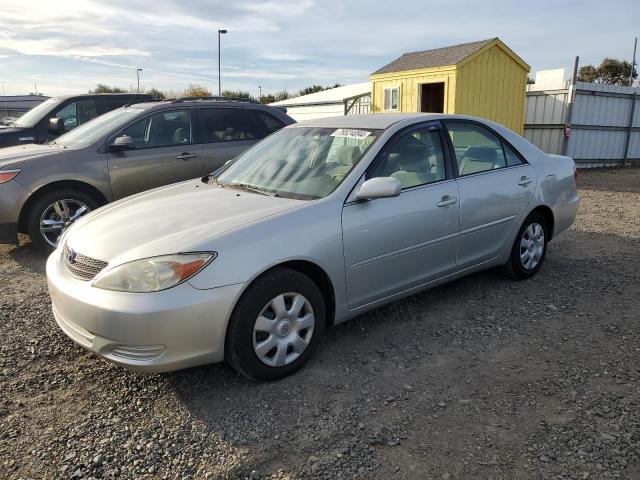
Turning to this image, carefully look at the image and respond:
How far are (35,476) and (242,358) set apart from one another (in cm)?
112

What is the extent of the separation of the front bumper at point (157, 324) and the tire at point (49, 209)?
3.28 meters

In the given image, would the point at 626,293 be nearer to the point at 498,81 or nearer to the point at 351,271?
the point at 351,271

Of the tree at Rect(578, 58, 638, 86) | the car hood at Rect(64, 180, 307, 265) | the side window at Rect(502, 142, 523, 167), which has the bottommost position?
the car hood at Rect(64, 180, 307, 265)

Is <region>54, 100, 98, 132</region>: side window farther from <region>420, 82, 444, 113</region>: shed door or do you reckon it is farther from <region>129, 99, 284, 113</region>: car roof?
<region>420, 82, 444, 113</region>: shed door

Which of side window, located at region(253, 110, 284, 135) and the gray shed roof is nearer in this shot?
side window, located at region(253, 110, 284, 135)

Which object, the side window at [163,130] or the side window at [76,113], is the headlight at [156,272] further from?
the side window at [76,113]

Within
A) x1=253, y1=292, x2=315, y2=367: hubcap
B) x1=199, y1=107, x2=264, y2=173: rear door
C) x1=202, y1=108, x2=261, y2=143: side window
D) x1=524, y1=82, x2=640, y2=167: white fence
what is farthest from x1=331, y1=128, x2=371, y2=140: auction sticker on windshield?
x1=524, y1=82, x2=640, y2=167: white fence

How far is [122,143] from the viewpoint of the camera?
596 centimetres

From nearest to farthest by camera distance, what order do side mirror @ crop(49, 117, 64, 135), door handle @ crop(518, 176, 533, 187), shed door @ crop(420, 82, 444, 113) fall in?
door handle @ crop(518, 176, 533, 187) < side mirror @ crop(49, 117, 64, 135) < shed door @ crop(420, 82, 444, 113)

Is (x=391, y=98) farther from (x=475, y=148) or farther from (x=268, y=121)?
(x=475, y=148)

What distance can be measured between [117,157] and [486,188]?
4215 mm

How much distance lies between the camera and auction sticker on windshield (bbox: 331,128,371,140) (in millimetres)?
3855

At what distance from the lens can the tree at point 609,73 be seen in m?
43.7

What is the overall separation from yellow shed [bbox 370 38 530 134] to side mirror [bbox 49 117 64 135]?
9.19 m
